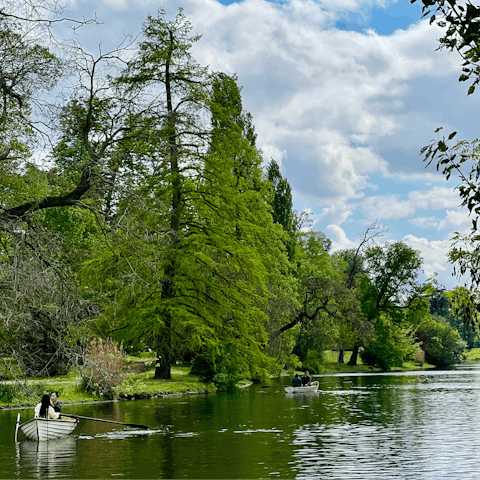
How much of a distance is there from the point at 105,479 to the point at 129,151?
719 cm

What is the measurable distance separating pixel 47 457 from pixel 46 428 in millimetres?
2636

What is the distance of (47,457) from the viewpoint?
1555 cm

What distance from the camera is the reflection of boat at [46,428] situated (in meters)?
17.8

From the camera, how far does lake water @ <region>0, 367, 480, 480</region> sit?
12484 millimetres

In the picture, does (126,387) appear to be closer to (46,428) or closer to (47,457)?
(46,428)

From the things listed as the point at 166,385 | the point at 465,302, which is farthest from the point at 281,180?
the point at 465,302

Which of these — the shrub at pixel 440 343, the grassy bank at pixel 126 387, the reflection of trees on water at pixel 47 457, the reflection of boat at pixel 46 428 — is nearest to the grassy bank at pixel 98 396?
the grassy bank at pixel 126 387

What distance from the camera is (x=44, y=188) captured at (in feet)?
52.0

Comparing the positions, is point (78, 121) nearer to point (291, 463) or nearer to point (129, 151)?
point (129, 151)

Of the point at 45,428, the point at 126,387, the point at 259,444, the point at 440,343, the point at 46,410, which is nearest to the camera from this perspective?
the point at 259,444

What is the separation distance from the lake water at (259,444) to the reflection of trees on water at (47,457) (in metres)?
0.02

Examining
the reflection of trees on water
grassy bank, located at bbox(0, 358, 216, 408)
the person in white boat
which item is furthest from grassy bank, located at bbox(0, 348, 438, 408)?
the reflection of trees on water

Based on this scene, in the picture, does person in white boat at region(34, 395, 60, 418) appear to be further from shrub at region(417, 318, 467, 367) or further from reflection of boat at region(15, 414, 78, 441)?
shrub at region(417, 318, 467, 367)

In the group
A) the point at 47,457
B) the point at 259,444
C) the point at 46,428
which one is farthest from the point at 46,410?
the point at 259,444
